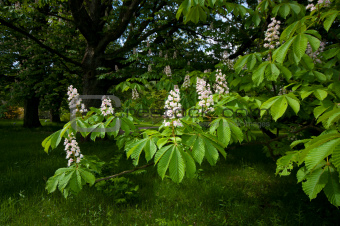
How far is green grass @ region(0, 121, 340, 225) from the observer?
2627mm

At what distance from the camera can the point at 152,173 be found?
4.26 metres

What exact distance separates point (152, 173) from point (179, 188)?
899 mm

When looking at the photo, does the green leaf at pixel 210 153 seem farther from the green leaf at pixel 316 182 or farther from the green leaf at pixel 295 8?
the green leaf at pixel 295 8

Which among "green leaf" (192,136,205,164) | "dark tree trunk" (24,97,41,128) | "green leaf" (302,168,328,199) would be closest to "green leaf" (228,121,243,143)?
"green leaf" (192,136,205,164)

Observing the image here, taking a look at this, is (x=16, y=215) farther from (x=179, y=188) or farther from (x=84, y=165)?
(x=179, y=188)

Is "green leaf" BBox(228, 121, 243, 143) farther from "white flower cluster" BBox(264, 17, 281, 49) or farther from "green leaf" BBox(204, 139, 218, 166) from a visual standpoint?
"white flower cluster" BBox(264, 17, 281, 49)

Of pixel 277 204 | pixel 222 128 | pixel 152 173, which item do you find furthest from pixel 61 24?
pixel 277 204

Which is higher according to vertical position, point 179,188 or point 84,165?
point 84,165

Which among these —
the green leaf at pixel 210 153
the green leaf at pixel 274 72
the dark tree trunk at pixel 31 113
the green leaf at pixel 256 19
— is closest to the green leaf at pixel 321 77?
the green leaf at pixel 274 72

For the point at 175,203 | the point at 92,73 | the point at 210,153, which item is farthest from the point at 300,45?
the point at 92,73

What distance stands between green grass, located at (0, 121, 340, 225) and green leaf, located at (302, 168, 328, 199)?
66.1 inches

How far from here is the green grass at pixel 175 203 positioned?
8.62ft

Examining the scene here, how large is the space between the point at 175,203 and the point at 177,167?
2.21m

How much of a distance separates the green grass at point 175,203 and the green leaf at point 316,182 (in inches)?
66.1
